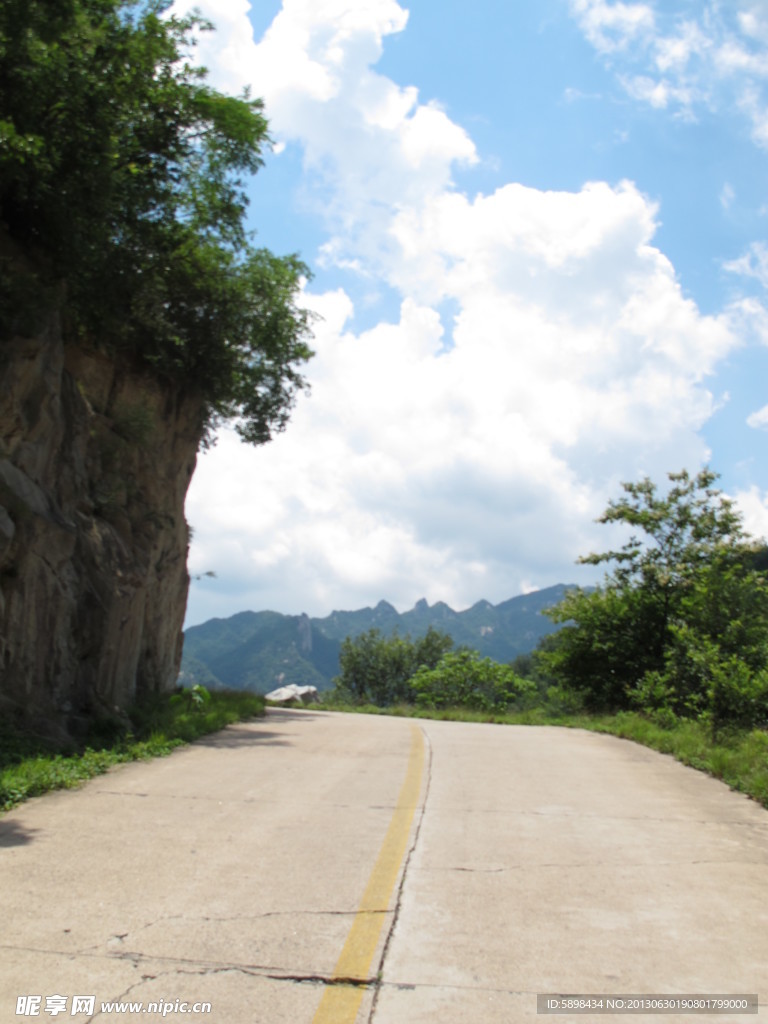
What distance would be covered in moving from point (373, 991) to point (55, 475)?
11705 millimetres

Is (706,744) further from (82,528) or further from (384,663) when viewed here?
(384,663)

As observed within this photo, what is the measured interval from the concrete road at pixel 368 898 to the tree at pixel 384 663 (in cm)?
6248

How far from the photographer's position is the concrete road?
4.25 meters

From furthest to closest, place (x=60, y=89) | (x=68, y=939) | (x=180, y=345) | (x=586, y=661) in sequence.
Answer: (x=586, y=661), (x=180, y=345), (x=60, y=89), (x=68, y=939)

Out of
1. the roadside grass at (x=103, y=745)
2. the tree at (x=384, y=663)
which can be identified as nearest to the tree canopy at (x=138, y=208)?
the roadside grass at (x=103, y=745)

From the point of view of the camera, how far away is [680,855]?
24.0ft

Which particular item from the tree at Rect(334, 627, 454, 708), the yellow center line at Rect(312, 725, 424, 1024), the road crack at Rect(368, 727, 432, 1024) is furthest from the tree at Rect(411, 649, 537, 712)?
the yellow center line at Rect(312, 725, 424, 1024)

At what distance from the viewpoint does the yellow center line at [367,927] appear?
4.08 meters

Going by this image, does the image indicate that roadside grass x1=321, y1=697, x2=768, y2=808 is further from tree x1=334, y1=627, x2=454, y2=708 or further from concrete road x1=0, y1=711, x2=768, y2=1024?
tree x1=334, y1=627, x2=454, y2=708

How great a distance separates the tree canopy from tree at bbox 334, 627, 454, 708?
4989cm

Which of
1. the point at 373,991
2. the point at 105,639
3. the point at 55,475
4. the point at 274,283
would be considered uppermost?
the point at 274,283

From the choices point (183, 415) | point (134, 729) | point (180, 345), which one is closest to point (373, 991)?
point (134, 729)

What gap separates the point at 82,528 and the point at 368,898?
35.0 ft

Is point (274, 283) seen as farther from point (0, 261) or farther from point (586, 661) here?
point (586, 661)
